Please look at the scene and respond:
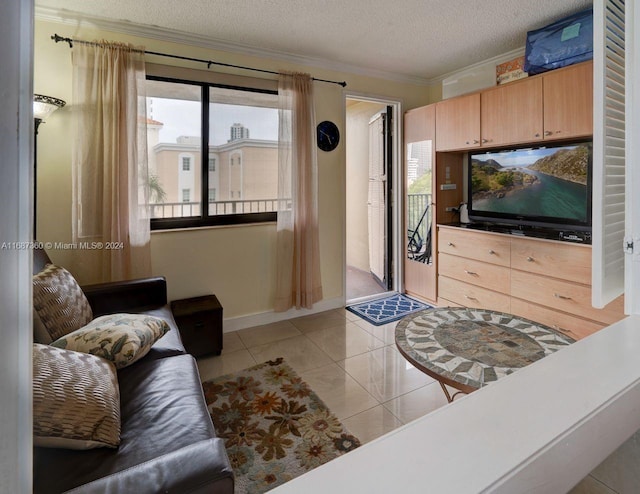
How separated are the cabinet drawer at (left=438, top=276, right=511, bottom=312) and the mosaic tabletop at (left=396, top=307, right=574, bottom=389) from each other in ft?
4.11

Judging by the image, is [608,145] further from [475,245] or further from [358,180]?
[358,180]

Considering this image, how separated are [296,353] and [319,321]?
2.30 ft

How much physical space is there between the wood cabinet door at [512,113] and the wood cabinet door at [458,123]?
0.07 m

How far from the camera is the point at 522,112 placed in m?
2.87

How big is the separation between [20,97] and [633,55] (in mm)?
1211

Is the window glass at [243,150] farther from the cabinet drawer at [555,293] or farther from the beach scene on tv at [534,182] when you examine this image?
the cabinet drawer at [555,293]

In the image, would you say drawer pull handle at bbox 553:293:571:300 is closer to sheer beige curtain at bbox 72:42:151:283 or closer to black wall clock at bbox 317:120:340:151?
black wall clock at bbox 317:120:340:151

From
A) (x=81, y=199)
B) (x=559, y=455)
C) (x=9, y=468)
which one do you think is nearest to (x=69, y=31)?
(x=81, y=199)

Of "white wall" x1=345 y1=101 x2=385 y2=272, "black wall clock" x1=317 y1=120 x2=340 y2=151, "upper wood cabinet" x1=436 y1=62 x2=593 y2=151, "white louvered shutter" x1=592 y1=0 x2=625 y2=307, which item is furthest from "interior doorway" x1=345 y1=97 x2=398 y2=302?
"white louvered shutter" x1=592 y1=0 x2=625 y2=307

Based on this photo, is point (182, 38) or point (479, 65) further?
point (479, 65)

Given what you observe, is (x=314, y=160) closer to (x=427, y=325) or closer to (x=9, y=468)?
(x=427, y=325)

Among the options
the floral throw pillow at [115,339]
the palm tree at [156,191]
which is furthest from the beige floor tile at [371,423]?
the palm tree at [156,191]

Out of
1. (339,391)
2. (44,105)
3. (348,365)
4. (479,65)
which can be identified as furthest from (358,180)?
(44,105)

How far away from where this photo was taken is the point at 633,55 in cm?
87
